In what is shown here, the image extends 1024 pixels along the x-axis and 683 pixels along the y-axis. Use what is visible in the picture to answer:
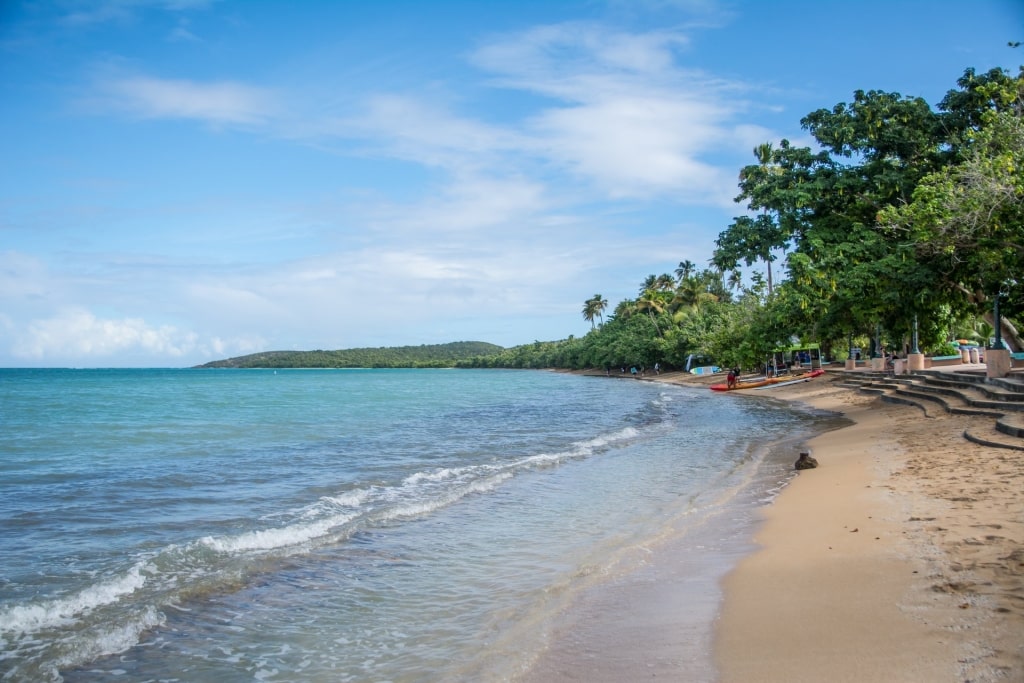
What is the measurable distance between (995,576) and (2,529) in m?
11.3

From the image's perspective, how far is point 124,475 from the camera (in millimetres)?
14562

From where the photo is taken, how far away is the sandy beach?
412 centimetres

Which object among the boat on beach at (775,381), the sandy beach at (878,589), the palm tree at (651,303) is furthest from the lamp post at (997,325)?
the palm tree at (651,303)

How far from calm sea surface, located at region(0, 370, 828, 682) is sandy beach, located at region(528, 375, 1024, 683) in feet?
1.49

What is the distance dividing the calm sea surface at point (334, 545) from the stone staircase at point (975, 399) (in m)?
3.39

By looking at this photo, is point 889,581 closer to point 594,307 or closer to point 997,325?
point 997,325

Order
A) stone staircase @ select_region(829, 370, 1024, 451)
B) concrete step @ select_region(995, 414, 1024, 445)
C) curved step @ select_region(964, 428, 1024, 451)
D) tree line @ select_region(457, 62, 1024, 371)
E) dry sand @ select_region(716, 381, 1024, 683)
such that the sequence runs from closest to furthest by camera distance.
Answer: dry sand @ select_region(716, 381, 1024, 683) < curved step @ select_region(964, 428, 1024, 451) < concrete step @ select_region(995, 414, 1024, 445) < stone staircase @ select_region(829, 370, 1024, 451) < tree line @ select_region(457, 62, 1024, 371)

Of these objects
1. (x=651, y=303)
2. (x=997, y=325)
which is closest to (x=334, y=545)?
(x=997, y=325)

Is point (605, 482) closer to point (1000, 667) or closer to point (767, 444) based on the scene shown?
point (767, 444)

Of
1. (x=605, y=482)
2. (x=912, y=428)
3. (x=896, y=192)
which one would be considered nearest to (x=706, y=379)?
(x=896, y=192)

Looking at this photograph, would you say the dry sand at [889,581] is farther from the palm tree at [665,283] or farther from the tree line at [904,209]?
the palm tree at [665,283]

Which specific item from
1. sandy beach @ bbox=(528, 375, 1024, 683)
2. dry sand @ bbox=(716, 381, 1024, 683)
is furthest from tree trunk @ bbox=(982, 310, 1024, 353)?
sandy beach @ bbox=(528, 375, 1024, 683)

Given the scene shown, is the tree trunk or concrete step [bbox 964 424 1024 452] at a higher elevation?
the tree trunk

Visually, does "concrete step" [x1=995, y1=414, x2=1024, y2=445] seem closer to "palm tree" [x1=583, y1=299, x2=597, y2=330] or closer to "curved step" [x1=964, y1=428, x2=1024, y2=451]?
"curved step" [x1=964, y1=428, x2=1024, y2=451]
